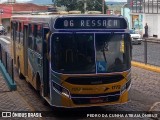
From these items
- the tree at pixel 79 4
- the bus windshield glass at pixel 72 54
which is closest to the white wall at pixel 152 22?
the tree at pixel 79 4

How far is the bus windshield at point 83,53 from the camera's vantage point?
10102 mm

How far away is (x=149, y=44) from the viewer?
2059 centimetres

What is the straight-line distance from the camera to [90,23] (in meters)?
10.4

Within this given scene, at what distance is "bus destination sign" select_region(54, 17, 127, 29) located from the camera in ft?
33.5

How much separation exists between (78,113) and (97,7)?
127ft

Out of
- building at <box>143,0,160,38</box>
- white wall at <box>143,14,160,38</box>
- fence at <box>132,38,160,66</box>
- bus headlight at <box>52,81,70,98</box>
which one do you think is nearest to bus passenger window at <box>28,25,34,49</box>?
bus headlight at <box>52,81,70,98</box>

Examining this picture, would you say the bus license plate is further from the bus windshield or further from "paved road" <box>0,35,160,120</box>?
the bus windshield

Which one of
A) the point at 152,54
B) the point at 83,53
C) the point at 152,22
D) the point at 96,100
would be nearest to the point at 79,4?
the point at 152,22

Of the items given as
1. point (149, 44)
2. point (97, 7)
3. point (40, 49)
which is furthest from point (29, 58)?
point (97, 7)

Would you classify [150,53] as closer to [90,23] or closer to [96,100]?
[90,23]

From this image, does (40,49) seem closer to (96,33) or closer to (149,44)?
(96,33)

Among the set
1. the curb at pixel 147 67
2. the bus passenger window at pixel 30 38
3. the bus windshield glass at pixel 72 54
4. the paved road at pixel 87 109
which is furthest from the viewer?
the curb at pixel 147 67

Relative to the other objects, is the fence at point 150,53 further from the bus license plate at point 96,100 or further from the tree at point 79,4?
the tree at point 79,4

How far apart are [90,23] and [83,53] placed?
2.71ft
